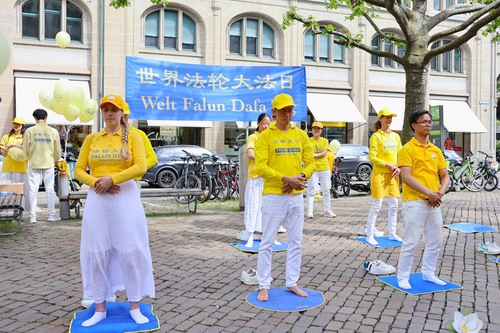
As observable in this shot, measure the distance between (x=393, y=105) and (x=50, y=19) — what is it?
756 inches

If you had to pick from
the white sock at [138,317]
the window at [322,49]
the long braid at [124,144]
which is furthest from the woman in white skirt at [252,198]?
the window at [322,49]

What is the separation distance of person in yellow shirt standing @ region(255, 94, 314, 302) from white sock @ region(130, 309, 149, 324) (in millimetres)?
1175

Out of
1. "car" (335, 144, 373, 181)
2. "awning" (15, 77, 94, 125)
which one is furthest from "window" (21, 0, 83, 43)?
"car" (335, 144, 373, 181)

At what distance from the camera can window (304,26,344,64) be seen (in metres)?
29.9

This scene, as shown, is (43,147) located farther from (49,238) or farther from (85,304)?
(85,304)

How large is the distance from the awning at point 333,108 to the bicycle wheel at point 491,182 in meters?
10.9

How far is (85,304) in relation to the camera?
487 cm

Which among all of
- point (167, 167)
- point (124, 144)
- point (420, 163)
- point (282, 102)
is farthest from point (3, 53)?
point (167, 167)

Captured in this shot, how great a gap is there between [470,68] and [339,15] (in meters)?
10.6

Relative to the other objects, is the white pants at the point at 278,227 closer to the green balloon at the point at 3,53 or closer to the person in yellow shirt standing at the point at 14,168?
the green balloon at the point at 3,53

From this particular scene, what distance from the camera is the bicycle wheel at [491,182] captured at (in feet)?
60.2

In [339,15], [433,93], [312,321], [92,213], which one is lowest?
[312,321]

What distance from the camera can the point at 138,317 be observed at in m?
4.41

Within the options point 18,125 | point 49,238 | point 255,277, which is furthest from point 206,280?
point 18,125
